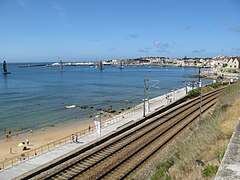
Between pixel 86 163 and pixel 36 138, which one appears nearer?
pixel 86 163

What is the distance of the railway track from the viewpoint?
1505cm

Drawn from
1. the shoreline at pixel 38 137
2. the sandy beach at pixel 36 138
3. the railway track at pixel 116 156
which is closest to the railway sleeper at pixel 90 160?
the railway track at pixel 116 156

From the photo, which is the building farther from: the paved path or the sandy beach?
the paved path

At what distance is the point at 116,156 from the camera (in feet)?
58.4

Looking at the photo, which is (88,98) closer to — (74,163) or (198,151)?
(74,163)

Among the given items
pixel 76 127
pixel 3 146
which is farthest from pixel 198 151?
pixel 76 127

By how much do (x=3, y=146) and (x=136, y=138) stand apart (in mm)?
14682

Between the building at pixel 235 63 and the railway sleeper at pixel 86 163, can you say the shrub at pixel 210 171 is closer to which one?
the railway sleeper at pixel 86 163

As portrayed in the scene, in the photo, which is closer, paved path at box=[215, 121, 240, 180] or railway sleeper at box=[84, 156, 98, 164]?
paved path at box=[215, 121, 240, 180]

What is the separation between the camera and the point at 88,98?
5831cm

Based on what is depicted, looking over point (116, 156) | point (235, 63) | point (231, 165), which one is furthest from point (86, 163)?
point (235, 63)

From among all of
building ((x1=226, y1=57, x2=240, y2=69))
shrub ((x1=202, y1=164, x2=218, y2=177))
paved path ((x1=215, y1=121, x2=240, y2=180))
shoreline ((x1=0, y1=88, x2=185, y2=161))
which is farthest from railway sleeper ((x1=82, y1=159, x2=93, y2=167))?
building ((x1=226, y1=57, x2=240, y2=69))

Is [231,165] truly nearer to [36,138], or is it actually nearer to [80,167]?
[80,167]

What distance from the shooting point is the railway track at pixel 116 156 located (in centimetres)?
1505
